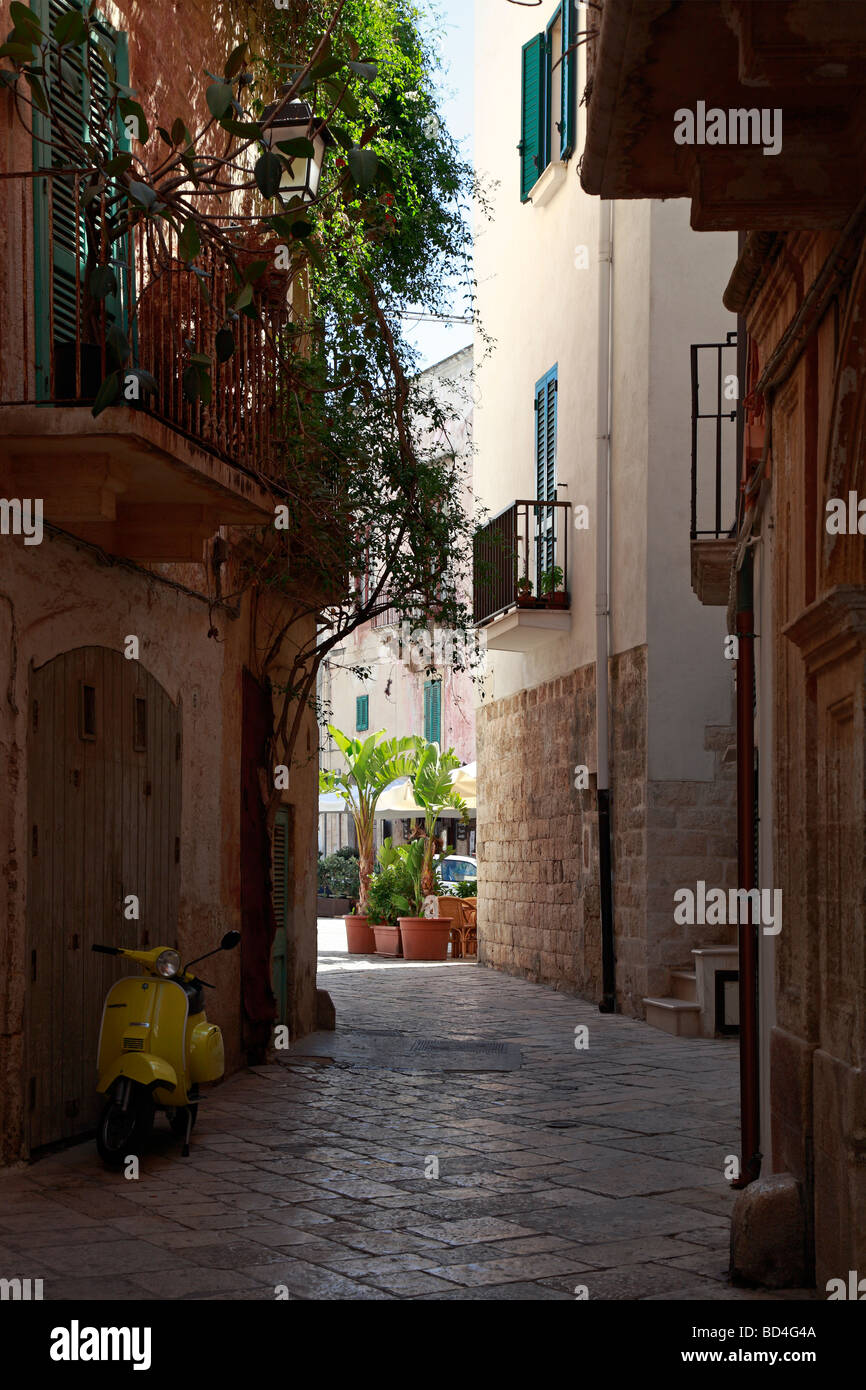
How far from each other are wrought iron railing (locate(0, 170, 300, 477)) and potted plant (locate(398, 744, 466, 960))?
542 inches

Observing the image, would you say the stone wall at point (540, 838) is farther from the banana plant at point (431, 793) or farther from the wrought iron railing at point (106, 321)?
the wrought iron railing at point (106, 321)

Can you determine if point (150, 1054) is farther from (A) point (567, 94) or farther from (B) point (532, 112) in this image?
(B) point (532, 112)

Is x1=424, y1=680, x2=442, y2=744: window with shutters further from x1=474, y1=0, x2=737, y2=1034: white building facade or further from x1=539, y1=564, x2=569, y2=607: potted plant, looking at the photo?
x1=539, y1=564, x2=569, y2=607: potted plant

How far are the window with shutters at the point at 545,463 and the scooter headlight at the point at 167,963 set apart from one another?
10.4 metres

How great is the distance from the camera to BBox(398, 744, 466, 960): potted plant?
22516 millimetres

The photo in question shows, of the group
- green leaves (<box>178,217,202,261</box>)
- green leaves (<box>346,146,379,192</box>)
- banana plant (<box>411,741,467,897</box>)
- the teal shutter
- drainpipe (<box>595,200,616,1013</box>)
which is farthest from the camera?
the teal shutter

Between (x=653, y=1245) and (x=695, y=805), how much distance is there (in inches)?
337

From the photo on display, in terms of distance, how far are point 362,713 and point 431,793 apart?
16.1 meters

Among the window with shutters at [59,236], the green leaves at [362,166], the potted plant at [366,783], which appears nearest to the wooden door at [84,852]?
the window with shutters at [59,236]

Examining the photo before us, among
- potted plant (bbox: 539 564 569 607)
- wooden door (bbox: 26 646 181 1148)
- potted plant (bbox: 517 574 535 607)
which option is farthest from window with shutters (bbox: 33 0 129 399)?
potted plant (bbox: 539 564 569 607)

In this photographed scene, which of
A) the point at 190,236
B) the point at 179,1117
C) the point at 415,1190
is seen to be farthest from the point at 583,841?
the point at 190,236

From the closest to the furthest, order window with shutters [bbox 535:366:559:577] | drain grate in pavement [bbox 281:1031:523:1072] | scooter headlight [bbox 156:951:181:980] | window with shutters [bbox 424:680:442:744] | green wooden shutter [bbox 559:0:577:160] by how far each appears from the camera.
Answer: scooter headlight [bbox 156:951:181:980]
drain grate in pavement [bbox 281:1031:523:1072]
green wooden shutter [bbox 559:0:577:160]
window with shutters [bbox 535:366:559:577]
window with shutters [bbox 424:680:442:744]

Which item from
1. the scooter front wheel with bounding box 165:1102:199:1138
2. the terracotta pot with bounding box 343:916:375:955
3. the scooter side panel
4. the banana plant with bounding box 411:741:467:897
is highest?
the banana plant with bounding box 411:741:467:897

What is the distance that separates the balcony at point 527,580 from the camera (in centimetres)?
1742
